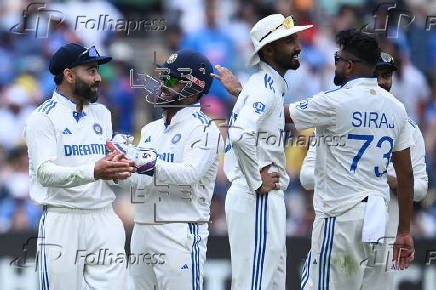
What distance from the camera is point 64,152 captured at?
27.0ft

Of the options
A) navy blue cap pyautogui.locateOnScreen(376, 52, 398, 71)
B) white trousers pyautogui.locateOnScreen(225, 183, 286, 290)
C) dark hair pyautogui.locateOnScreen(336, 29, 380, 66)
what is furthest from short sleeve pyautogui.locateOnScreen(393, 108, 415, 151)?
white trousers pyautogui.locateOnScreen(225, 183, 286, 290)

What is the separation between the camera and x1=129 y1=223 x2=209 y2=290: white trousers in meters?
8.07

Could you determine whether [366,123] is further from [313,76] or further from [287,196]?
[313,76]

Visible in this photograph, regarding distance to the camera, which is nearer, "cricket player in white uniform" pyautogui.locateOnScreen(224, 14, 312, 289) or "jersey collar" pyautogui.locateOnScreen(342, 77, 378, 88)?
"cricket player in white uniform" pyautogui.locateOnScreen(224, 14, 312, 289)

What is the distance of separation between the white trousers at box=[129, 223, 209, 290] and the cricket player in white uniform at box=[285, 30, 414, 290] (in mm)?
855

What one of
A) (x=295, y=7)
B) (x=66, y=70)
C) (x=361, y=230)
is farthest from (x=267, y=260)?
(x=295, y=7)

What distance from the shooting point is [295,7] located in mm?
14031

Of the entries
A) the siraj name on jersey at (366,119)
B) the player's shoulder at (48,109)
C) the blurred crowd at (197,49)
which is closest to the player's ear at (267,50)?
the siraj name on jersey at (366,119)

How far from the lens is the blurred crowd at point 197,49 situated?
492 inches

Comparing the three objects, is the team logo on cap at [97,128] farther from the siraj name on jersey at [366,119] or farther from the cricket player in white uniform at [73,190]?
the siraj name on jersey at [366,119]

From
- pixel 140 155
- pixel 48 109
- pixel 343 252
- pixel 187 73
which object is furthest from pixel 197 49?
pixel 343 252

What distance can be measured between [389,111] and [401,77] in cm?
493

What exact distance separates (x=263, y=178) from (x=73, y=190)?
1351mm

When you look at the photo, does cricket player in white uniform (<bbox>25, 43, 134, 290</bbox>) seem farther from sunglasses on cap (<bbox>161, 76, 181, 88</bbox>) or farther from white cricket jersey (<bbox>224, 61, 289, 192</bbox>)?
white cricket jersey (<bbox>224, 61, 289, 192</bbox>)
